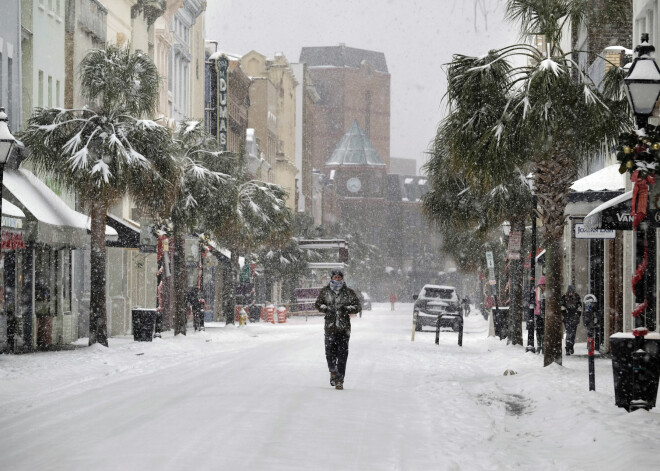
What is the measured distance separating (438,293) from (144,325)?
15.0m

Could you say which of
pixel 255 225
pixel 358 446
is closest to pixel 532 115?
pixel 358 446

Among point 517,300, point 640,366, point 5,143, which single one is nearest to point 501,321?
point 517,300

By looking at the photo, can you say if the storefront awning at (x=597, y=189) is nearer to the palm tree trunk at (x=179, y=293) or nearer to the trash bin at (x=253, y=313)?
the palm tree trunk at (x=179, y=293)

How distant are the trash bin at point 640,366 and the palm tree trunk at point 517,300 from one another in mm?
18199

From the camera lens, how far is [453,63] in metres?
20.4

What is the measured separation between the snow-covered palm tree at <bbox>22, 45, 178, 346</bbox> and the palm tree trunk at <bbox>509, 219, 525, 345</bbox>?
10042 millimetres

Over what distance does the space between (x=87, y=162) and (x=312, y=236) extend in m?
71.2

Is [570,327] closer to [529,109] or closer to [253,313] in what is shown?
[529,109]

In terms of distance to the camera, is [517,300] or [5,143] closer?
[5,143]

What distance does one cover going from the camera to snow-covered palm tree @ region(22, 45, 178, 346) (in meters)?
26.8

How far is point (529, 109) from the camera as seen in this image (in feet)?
64.8

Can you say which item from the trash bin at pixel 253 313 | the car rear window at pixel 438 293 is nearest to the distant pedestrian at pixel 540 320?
the car rear window at pixel 438 293

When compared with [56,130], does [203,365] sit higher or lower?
lower

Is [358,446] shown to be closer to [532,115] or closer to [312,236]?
[532,115]
